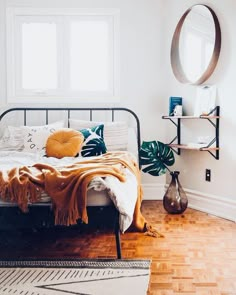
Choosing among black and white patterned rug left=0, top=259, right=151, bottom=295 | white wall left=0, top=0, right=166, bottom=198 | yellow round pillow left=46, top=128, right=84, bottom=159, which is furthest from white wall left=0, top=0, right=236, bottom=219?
black and white patterned rug left=0, top=259, right=151, bottom=295

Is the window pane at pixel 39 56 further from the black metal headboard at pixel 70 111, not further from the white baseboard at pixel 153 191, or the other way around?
the white baseboard at pixel 153 191

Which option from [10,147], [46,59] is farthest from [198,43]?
[10,147]

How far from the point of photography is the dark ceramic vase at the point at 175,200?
3.65 m

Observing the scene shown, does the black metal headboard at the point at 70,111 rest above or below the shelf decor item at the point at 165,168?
above

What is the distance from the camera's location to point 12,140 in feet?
12.4

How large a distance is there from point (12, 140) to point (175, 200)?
162cm

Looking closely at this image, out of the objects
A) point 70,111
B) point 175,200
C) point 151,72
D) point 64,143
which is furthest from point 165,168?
point 70,111

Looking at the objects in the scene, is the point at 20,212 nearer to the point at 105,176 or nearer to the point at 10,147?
the point at 105,176

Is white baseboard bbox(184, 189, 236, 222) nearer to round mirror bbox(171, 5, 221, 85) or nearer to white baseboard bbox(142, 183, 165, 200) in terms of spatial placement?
white baseboard bbox(142, 183, 165, 200)

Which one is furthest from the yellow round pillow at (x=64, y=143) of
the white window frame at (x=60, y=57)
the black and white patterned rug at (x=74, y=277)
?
the black and white patterned rug at (x=74, y=277)

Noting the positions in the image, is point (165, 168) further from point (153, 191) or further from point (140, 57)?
point (140, 57)

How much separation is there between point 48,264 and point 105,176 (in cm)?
62

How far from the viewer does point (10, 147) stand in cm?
376

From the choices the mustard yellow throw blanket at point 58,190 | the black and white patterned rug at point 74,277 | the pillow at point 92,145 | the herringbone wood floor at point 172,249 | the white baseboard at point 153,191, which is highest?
the pillow at point 92,145
